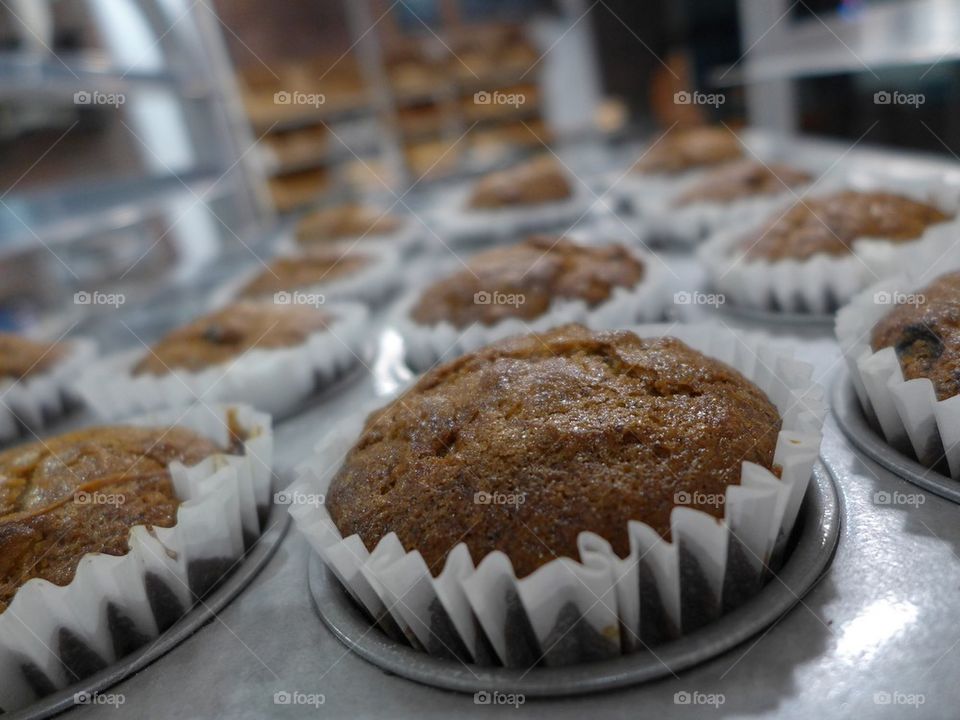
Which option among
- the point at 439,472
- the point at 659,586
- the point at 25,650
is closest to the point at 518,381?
the point at 439,472

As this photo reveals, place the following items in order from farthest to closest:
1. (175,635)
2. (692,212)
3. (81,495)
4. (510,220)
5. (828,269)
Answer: (510,220) → (692,212) → (828,269) → (81,495) → (175,635)

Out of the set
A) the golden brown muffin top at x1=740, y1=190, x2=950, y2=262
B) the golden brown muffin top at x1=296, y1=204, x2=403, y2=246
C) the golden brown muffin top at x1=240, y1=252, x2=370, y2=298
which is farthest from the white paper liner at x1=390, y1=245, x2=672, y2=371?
the golden brown muffin top at x1=296, y1=204, x2=403, y2=246

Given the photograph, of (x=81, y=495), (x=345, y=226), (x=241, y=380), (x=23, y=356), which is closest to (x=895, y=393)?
(x=81, y=495)

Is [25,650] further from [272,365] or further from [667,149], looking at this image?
[667,149]

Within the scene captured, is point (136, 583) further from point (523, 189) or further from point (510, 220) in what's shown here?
point (523, 189)

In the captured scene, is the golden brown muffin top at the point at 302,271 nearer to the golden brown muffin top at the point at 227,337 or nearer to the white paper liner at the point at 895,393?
the golden brown muffin top at the point at 227,337

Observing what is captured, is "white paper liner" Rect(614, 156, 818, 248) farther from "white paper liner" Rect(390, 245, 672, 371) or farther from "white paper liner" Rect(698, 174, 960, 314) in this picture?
"white paper liner" Rect(390, 245, 672, 371)

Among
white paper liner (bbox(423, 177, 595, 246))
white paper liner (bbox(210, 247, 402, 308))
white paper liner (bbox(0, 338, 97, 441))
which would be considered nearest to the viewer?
white paper liner (bbox(0, 338, 97, 441))
